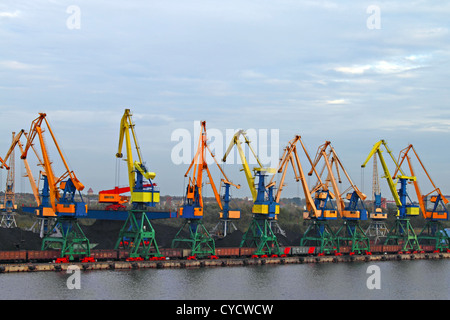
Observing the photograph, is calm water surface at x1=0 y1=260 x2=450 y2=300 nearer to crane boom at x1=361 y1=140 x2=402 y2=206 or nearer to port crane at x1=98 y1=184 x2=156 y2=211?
port crane at x1=98 y1=184 x2=156 y2=211

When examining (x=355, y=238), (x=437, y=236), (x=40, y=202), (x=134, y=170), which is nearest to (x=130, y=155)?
(x=134, y=170)

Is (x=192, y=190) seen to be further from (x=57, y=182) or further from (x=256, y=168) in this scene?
(x=57, y=182)

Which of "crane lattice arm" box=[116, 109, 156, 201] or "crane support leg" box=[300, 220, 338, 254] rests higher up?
"crane lattice arm" box=[116, 109, 156, 201]

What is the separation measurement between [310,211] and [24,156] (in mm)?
45893

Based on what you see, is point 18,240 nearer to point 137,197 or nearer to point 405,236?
point 137,197

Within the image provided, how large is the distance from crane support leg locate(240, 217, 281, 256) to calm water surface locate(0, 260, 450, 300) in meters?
8.92

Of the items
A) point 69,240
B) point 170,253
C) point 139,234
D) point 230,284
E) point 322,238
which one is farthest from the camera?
point 322,238

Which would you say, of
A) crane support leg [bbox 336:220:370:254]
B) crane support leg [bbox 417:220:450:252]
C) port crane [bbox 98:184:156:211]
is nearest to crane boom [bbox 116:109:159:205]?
port crane [bbox 98:184:156:211]

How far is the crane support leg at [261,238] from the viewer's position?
328 feet

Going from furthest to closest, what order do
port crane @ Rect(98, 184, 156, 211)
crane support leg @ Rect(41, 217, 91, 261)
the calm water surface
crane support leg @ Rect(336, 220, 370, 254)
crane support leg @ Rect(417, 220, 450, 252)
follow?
crane support leg @ Rect(417, 220, 450, 252)
crane support leg @ Rect(336, 220, 370, 254)
port crane @ Rect(98, 184, 156, 211)
crane support leg @ Rect(41, 217, 91, 261)
the calm water surface

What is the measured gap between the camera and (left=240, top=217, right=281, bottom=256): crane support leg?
99.9 meters

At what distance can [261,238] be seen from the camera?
9994 centimetres

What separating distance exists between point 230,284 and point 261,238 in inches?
1138

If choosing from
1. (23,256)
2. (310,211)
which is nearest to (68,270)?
(23,256)
